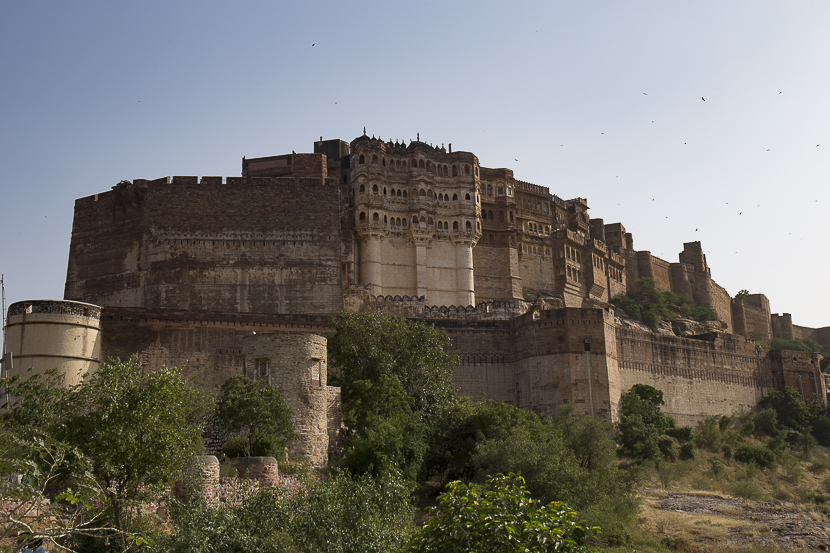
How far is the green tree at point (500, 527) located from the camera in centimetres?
1320

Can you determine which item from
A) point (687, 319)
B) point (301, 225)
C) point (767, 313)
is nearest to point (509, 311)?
point (301, 225)

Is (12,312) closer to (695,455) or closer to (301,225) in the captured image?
(301,225)

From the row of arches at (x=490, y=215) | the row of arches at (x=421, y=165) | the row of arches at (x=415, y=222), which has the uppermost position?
the row of arches at (x=421, y=165)

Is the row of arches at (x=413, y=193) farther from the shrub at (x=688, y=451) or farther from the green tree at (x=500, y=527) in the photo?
the green tree at (x=500, y=527)

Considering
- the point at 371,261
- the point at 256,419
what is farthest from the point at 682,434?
the point at 256,419

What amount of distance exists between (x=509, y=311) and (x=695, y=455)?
11707mm

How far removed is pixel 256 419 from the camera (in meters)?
24.5

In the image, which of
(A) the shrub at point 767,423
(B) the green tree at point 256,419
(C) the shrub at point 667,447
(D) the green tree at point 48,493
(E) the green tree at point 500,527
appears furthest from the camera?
(A) the shrub at point 767,423

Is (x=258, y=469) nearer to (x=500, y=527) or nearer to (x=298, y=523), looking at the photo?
(x=298, y=523)

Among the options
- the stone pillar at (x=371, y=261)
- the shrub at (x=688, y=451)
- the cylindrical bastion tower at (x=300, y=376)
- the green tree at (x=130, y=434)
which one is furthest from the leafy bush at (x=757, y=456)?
the green tree at (x=130, y=434)

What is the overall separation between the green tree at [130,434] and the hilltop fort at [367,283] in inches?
302

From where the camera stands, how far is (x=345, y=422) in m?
29.4

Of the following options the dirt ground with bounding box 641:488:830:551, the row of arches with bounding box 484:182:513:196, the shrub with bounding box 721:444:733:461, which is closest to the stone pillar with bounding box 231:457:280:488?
the dirt ground with bounding box 641:488:830:551

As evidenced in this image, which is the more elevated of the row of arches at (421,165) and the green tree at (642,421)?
the row of arches at (421,165)
